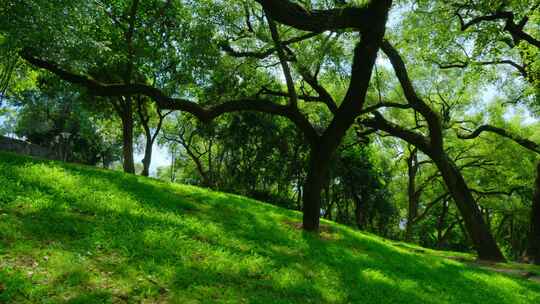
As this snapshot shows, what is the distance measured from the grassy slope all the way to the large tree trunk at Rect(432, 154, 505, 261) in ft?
14.8

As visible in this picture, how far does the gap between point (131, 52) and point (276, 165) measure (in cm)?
2065

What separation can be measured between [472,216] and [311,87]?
357 inches

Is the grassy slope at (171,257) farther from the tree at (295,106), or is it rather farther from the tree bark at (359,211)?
the tree bark at (359,211)

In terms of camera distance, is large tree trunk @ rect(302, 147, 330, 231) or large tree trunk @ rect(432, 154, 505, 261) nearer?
large tree trunk @ rect(302, 147, 330, 231)

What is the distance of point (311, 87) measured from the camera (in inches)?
753

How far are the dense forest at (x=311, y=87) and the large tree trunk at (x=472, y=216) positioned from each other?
5cm

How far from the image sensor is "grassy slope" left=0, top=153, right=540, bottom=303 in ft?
18.2

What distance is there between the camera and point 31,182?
896 cm

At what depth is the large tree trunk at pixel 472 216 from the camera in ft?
53.5

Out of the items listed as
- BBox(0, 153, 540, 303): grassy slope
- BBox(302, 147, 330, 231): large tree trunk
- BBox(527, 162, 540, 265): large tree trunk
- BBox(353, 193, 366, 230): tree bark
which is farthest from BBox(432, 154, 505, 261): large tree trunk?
BBox(353, 193, 366, 230): tree bark

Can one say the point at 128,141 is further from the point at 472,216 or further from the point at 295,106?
the point at 472,216

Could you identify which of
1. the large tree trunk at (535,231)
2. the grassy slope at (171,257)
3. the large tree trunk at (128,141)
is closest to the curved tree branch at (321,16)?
the grassy slope at (171,257)

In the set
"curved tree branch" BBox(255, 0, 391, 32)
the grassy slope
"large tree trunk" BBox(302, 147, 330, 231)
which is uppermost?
"curved tree branch" BBox(255, 0, 391, 32)

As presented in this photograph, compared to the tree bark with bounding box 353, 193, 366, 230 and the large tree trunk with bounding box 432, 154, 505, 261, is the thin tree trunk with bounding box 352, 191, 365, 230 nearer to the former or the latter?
the tree bark with bounding box 353, 193, 366, 230
